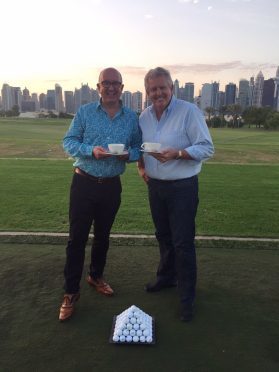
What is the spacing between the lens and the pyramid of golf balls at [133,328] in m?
3.33

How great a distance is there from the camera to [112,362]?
10.1 ft

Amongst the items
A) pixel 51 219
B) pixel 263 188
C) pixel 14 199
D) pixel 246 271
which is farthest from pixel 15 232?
pixel 263 188

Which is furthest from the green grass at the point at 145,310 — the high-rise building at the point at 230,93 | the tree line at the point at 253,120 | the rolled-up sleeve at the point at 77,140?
the high-rise building at the point at 230,93

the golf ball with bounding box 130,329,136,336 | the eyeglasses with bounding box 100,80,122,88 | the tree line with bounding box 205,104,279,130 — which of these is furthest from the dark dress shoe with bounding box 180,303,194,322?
the tree line with bounding box 205,104,279,130

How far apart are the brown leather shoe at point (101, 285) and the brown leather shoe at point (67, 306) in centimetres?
33

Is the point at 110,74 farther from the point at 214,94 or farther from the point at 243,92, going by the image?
the point at 243,92

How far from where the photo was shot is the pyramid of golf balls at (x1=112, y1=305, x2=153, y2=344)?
333 cm

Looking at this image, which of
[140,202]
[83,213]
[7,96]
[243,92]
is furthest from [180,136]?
[7,96]

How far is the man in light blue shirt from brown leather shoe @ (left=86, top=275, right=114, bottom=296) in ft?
2.46

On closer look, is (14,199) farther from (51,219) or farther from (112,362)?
(112,362)

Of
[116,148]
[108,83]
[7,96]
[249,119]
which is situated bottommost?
[249,119]

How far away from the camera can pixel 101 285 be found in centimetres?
426

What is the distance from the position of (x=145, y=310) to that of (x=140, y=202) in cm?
463

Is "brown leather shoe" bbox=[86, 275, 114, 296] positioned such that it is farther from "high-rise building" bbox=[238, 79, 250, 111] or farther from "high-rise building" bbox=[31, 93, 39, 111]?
"high-rise building" bbox=[31, 93, 39, 111]
